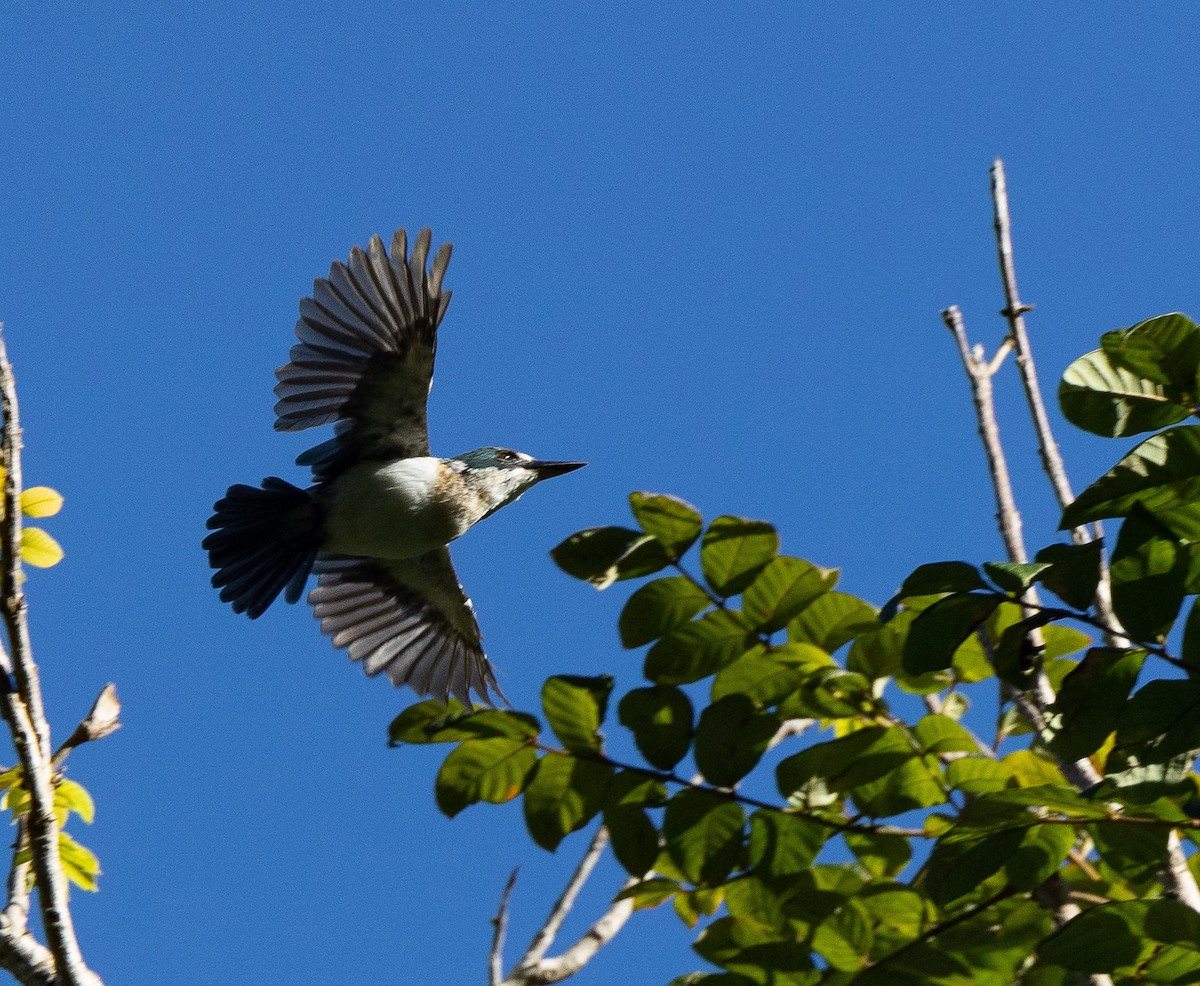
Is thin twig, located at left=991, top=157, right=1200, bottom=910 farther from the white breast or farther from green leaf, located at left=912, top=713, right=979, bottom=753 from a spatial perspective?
the white breast

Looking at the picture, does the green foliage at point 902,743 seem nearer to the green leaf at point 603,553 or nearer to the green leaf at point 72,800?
the green leaf at point 603,553

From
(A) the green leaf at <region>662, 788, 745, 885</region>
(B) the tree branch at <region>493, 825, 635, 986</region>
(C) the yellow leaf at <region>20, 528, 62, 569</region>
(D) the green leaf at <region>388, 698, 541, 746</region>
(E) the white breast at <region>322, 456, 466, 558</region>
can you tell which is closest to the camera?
(A) the green leaf at <region>662, 788, 745, 885</region>

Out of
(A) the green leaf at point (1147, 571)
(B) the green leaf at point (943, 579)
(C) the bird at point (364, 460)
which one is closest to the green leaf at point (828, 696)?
(B) the green leaf at point (943, 579)

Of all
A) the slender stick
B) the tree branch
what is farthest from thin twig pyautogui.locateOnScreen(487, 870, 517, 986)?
the slender stick

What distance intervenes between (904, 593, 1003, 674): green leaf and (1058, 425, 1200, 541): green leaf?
0.20 meters

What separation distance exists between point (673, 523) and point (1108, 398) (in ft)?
2.56

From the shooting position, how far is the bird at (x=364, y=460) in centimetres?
385

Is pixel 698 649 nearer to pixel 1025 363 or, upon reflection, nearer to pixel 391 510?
pixel 1025 363

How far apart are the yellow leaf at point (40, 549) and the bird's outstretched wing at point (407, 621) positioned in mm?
1912

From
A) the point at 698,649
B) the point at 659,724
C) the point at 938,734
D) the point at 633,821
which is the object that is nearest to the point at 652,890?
the point at 633,821

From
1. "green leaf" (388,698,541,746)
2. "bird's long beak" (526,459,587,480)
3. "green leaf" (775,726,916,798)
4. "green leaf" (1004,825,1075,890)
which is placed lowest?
"green leaf" (1004,825,1075,890)

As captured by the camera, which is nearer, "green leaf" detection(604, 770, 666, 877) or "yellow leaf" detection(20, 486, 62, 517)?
"green leaf" detection(604, 770, 666, 877)

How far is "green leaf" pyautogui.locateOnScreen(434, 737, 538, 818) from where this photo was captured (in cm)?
241

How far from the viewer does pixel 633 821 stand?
7.55ft
